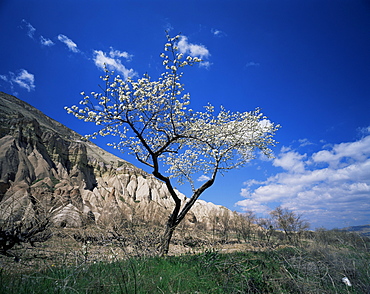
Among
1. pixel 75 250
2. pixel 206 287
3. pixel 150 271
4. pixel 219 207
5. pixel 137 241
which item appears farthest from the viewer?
pixel 219 207

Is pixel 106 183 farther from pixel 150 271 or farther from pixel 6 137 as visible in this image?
pixel 150 271

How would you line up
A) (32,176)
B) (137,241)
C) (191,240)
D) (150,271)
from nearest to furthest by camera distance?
(150,271) < (137,241) < (191,240) < (32,176)

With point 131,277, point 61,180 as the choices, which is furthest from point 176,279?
point 61,180

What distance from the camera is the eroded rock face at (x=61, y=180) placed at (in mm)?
3473

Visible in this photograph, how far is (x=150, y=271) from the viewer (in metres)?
4.31

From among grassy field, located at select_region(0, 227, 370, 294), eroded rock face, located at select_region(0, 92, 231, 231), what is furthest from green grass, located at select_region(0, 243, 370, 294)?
eroded rock face, located at select_region(0, 92, 231, 231)

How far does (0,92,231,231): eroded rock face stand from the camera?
3.47 meters

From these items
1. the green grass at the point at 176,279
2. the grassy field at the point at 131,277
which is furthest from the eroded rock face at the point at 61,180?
the green grass at the point at 176,279

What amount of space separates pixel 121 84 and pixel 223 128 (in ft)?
20.0

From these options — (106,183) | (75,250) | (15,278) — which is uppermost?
(106,183)

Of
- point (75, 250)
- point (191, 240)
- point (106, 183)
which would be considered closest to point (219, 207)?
point (106, 183)

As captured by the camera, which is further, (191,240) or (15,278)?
(191,240)

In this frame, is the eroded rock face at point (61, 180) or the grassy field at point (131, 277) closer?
the grassy field at point (131, 277)

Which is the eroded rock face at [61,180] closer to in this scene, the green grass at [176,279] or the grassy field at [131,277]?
the grassy field at [131,277]
